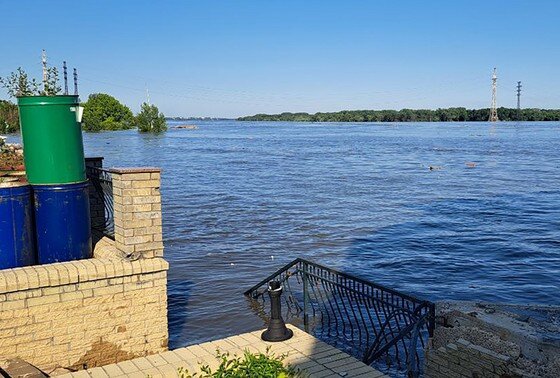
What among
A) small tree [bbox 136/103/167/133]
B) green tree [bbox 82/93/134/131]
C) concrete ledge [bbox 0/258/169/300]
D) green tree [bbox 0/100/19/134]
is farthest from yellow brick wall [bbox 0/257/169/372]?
green tree [bbox 82/93/134/131]

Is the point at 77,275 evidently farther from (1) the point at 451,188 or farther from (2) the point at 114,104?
(2) the point at 114,104

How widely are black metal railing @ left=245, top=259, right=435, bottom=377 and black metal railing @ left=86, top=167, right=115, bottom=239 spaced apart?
2841mm

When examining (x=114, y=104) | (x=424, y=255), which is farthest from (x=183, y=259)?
(x=114, y=104)

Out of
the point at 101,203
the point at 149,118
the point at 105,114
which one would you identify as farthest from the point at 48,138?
the point at 105,114

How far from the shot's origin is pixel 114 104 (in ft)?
457

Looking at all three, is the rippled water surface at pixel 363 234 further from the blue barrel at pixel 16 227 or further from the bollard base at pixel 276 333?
the blue barrel at pixel 16 227

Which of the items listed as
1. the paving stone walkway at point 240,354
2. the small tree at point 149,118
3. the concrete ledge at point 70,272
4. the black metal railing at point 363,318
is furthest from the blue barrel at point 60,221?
the small tree at point 149,118

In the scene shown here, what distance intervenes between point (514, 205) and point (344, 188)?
8.76 m

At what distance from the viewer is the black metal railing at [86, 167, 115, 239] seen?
7.45 metres

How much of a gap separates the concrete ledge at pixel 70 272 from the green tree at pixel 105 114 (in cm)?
12508

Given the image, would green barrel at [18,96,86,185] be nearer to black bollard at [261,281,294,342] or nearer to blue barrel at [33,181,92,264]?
blue barrel at [33,181,92,264]

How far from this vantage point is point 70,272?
618 cm

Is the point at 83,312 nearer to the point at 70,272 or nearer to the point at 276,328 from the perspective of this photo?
the point at 70,272

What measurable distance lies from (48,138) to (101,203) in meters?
1.83
